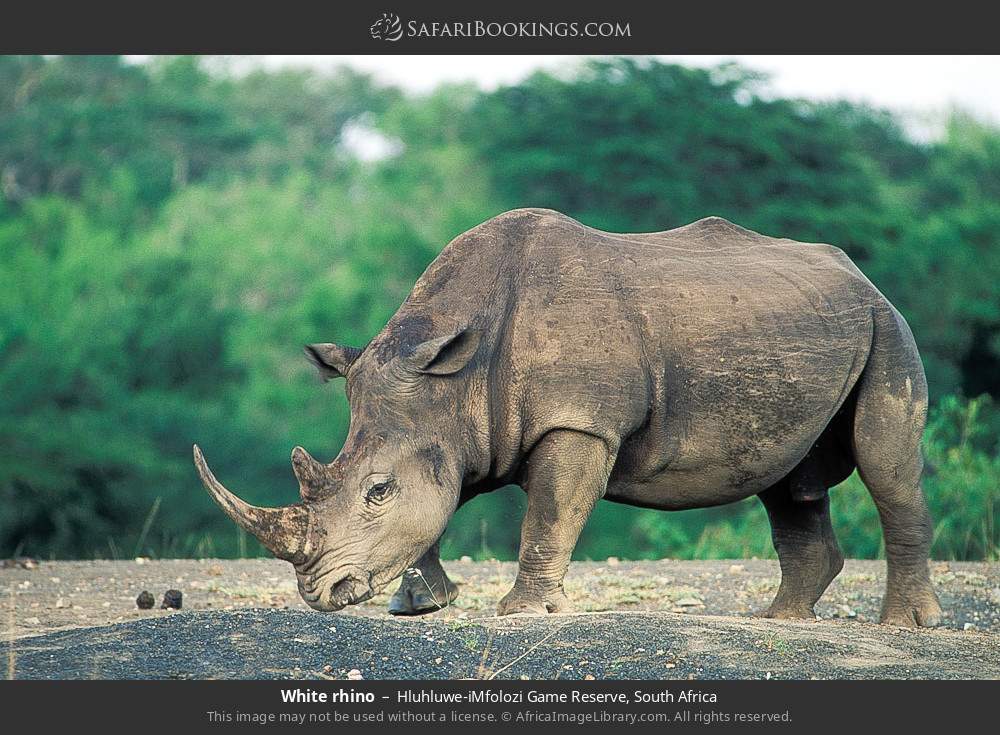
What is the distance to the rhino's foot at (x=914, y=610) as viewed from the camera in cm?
1055

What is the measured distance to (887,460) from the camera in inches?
408

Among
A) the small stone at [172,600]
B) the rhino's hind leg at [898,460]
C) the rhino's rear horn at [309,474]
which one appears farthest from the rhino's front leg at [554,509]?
the small stone at [172,600]

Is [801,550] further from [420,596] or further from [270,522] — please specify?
[270,522]

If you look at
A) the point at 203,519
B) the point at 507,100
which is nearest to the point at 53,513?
the point at 203,519

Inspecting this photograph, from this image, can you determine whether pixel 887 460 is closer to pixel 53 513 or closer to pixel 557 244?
pixel 557 244

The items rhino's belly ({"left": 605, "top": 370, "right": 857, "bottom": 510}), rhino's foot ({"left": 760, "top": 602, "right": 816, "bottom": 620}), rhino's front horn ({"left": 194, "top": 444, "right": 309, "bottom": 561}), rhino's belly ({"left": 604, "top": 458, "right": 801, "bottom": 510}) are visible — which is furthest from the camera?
rhino's foot ({"left": 760, "top": 602, "right": 816, "bottom": 620})

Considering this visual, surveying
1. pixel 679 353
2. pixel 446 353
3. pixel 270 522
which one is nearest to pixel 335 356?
pixel 446 353

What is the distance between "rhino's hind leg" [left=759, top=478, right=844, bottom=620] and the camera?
1091 cm

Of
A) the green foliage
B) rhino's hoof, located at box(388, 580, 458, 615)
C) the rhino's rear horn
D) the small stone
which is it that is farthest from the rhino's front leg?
the green foliage

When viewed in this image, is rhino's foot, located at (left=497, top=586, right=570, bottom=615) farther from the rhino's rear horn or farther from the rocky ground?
the rhino's rear horn

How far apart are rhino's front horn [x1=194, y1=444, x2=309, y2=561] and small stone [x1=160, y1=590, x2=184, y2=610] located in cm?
277

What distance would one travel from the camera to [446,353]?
9008 mm

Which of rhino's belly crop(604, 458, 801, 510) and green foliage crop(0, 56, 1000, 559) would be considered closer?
rhino's belly crop(604, 458, 801, 510)

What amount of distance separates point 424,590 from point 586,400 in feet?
5.77
